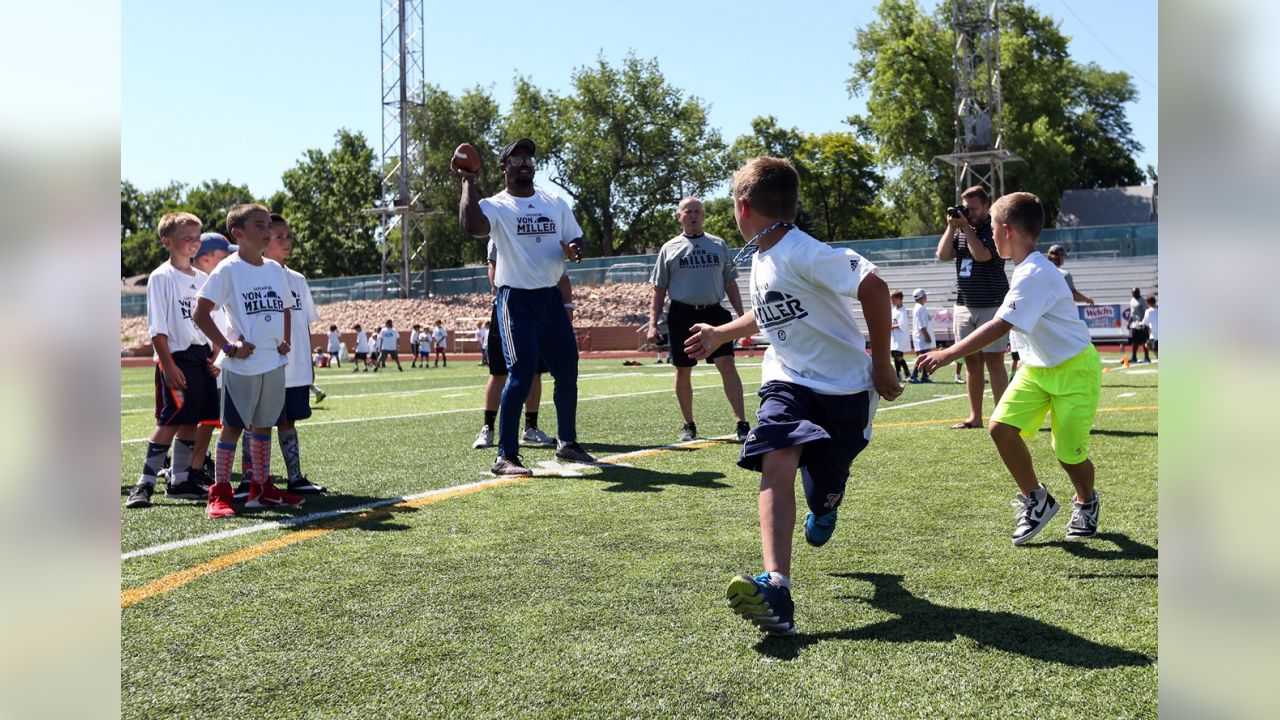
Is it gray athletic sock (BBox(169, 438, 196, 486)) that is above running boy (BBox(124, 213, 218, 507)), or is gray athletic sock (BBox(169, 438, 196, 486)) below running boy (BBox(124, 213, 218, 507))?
below

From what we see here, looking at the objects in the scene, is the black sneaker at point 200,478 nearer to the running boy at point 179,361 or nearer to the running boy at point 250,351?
the running boy at point 179,361

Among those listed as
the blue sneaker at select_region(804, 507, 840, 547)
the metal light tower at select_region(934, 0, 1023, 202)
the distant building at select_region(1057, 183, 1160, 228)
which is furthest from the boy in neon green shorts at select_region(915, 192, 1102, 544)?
the distant building at select_region(1057, 183, 1160, 228)

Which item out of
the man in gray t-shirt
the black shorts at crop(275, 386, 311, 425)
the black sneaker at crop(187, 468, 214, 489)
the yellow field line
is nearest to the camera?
the yellow field line

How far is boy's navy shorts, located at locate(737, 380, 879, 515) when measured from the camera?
12.0 ft

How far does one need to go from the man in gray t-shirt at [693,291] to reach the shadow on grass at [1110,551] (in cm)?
413

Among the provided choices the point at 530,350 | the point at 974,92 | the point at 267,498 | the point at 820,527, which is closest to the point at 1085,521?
the point at 820,527

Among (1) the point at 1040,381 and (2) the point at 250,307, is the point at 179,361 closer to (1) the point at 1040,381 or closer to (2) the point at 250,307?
(2) the point at 250,307

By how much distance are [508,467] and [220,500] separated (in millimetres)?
1814

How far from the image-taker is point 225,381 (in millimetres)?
6109

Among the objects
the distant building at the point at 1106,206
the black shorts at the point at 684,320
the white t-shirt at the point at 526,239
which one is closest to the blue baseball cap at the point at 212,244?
the white t-shirt at the point at 526,239

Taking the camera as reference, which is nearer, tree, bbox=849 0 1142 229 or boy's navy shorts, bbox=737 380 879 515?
boy's navy shorts, bbox=737 380 879 515

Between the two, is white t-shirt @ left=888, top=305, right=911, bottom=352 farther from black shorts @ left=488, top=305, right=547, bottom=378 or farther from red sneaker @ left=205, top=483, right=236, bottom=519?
red sneaker @ left=205, top=483, right=236, bottom=519

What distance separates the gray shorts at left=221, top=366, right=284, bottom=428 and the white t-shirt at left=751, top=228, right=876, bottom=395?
3495 millimetres

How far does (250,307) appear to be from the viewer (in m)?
6.12
